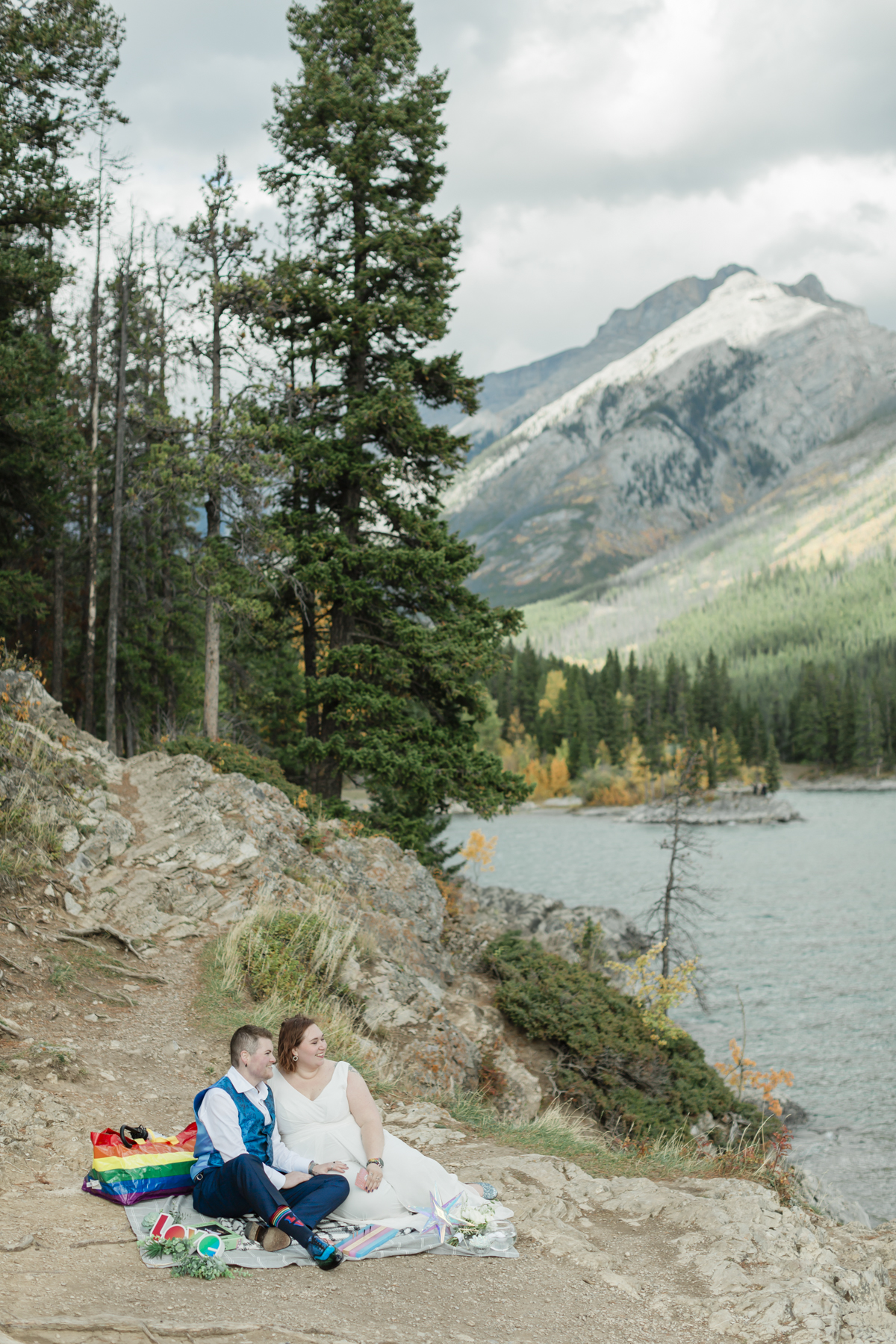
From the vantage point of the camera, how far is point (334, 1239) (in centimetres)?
476

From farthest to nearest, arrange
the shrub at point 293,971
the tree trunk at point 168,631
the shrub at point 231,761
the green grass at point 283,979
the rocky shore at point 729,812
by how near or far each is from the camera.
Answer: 1. the rocky shore at point 729,812
2. the tree trunk at point 168,631
3. the shrub at point 231,761
4. the shrub at point 293,971
5. the green grass at point 283,979

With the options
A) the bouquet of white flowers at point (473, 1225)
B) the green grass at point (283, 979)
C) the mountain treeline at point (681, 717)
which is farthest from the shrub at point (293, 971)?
the mountain treeline at point (681, 717)

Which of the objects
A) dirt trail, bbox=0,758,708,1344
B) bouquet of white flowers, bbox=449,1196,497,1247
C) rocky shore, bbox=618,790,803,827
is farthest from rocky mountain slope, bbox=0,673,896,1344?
rocky shore, bbox=618,790,803,827

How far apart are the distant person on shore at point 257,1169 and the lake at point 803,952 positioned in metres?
12.4

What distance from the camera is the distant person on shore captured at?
4625mm

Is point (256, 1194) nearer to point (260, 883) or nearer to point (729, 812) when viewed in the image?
point (260, 883)

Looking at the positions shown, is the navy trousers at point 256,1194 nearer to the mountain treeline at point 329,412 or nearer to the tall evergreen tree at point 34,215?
the mountain treeline at point 329,412

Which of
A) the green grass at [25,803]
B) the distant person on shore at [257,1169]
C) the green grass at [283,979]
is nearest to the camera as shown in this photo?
the distant person on shore at [257,1169]

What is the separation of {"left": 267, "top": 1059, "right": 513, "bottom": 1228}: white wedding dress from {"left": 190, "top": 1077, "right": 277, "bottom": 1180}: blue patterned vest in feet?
0.35

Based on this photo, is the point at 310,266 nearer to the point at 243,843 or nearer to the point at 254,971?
the point at 243,843

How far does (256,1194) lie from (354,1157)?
2.02ft

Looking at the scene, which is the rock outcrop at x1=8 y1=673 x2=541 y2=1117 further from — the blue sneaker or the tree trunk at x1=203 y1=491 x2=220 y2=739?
the blue sneaker

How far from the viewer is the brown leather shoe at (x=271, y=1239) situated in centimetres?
456

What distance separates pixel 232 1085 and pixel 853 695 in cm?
12463
